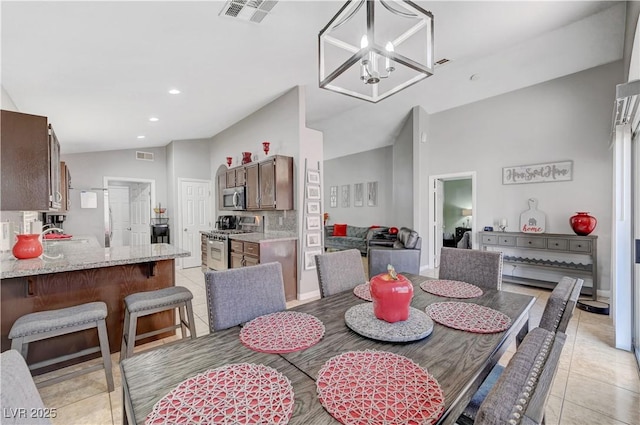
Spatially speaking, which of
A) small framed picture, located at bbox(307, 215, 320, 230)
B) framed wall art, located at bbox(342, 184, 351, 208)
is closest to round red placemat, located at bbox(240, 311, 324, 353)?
small framed picture, located at bbox(307, 215, 320, 230)

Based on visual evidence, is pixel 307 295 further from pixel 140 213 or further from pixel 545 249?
pixel 140 213

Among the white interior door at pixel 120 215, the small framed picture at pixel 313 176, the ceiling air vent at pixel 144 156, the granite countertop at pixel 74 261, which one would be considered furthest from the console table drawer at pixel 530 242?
the white interior door at pixel 120 215

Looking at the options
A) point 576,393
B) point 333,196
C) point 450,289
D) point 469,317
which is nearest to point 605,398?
point 576,393

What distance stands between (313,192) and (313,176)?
0.24 m

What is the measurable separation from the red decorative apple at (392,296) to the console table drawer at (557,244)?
4.20 metres

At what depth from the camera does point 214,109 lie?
180 inches

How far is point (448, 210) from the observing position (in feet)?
29.6

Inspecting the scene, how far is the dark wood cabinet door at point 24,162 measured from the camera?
198cm

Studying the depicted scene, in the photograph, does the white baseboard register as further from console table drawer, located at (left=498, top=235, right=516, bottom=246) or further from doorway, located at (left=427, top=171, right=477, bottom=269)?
console table drawer, located at (left=498, top=235, right=516, bottom=246)

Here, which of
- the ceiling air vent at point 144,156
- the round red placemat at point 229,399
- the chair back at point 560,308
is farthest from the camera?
the ceiling air vent at point 144,156

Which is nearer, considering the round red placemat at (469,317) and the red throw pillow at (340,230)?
the round red placemat at (469,317)

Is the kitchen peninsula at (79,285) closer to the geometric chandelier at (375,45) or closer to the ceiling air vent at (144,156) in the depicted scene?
the geometric chandelier at (375,45)

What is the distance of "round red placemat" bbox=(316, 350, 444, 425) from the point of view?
81 centimetres

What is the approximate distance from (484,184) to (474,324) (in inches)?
181
